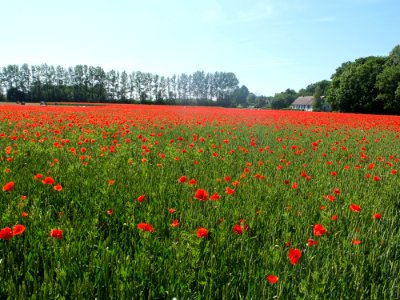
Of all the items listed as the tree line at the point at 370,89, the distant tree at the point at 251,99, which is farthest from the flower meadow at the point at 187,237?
the distant tree at the point at 251,99

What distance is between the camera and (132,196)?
3.63 metres

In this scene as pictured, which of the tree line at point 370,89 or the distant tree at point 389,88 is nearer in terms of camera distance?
the distant tree at point 389,88

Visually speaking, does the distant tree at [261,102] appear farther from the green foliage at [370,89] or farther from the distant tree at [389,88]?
the distant tree at [389,88]

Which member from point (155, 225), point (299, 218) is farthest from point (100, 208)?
point (299, 218)

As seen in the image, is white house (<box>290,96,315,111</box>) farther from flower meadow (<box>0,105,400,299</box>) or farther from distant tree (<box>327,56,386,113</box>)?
flower meadow (<box>0,105,400,299</box>)

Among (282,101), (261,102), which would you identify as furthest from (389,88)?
(261,102)

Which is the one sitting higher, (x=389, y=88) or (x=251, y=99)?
(x=251, y=99)

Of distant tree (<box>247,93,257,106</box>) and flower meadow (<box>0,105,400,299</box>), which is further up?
distant tree (<box>247,93,257,106</box>)

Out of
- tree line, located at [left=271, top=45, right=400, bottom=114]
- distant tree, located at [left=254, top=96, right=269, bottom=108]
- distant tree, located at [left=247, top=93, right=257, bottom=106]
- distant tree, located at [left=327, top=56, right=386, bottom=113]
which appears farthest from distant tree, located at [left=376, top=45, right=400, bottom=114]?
distant tree, located at [left=247, top=93, right=257, bottom=106]

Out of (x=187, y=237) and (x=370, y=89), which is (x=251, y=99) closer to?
(x=370, y=89)

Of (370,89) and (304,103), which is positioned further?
(304,103)

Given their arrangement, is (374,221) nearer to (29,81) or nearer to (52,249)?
(52,249)

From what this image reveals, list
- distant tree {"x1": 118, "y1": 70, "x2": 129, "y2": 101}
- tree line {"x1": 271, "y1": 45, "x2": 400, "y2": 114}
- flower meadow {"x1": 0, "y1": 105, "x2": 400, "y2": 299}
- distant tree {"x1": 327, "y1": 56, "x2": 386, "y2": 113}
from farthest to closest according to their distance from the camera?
distant tree {"x1": 118, "y1": 70, "x2": 129, "y2": 101} → distant tree {"x1": 327, "y1": 56, "x2": 386, "y2": 113} → tree line {"x1": 271, "y1": 45, "x2": 400, "y2": 114} → flower meadow {"x1": 0, "y1": 105, "x2": 400, "y2": 299}

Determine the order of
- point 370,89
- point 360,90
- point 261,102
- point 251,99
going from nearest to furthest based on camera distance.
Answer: point 370,89 → point 360,90 → point 261,102 → point 251,99
